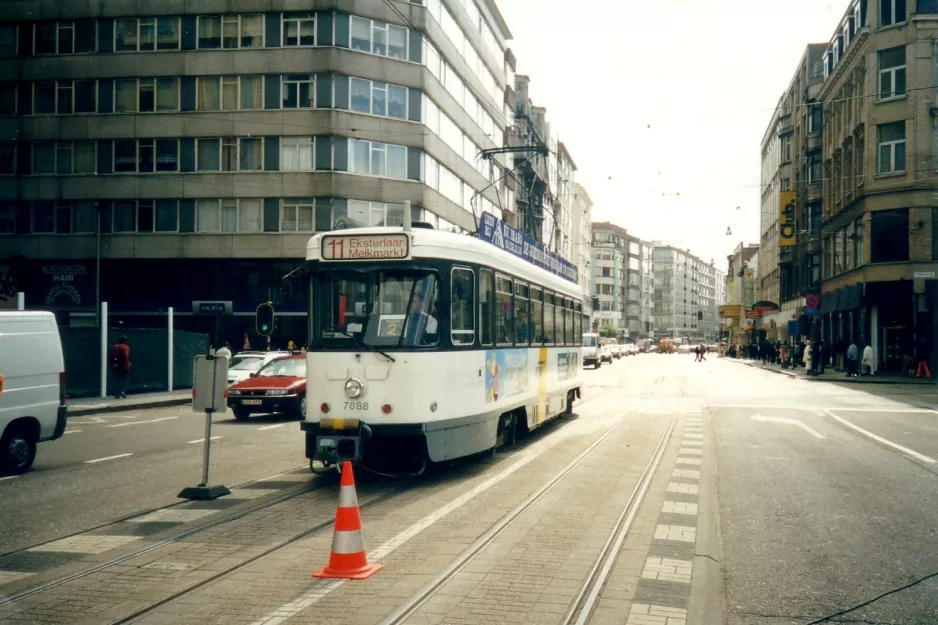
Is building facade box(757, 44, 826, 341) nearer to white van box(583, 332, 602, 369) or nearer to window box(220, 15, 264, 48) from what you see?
white van box(583, 332, 602, 369)

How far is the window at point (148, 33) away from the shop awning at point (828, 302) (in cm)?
3629

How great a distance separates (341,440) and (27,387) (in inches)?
191

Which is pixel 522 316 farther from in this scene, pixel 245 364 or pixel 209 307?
pixel 209 307

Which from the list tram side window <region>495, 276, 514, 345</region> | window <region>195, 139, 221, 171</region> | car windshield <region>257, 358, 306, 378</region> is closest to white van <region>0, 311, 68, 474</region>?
tram side window <region>495, 276, 514, 345</region>

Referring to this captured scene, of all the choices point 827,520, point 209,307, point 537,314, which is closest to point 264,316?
point 537,314

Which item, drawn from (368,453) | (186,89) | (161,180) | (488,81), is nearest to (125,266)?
(161,180)

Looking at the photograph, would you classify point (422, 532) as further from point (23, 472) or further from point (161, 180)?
point (161, 180)

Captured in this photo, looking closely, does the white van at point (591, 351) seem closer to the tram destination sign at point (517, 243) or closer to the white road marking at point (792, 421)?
→ the white road marking at point (792, 421)

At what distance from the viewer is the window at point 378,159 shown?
1677 inches

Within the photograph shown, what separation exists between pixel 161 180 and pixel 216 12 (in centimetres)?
859

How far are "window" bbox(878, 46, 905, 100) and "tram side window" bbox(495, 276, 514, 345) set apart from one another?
112ft

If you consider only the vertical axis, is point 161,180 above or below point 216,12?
below

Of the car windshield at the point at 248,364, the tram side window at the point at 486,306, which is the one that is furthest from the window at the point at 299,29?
the tram side window at the point at 486,306

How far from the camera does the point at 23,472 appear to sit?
40.1ft
